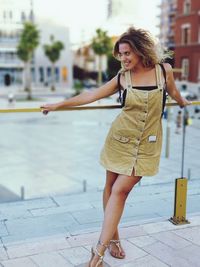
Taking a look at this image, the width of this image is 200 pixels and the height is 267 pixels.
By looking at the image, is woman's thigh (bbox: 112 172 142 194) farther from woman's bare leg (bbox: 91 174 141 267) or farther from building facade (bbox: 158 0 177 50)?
building facade (bbox: 158 0 177 50)

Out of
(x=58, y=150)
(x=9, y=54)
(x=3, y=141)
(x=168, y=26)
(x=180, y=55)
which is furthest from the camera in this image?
(x=168, y=26)

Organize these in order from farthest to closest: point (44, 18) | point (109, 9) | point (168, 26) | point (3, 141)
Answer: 1. point (109, 9)
2. point (168, 26)
3. point (44, 18)
4. point (3, 141)

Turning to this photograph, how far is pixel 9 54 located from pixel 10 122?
35.5 m

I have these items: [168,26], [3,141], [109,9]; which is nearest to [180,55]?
[3,141]

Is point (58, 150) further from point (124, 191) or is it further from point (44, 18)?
point (44, 18)

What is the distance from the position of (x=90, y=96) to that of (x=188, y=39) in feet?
114

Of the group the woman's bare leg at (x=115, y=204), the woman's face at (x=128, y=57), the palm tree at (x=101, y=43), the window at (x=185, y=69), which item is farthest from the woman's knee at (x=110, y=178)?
the palm tree at (x=101, y=43)

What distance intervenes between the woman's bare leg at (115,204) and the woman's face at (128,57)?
30.7 inches

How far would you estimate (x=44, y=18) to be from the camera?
57.5 metres

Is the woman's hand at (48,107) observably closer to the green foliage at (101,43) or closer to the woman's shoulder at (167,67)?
the woman's shoulder at (167,67)

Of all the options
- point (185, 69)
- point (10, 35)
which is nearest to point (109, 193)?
point (185, 69)

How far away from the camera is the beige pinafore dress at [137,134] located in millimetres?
2697

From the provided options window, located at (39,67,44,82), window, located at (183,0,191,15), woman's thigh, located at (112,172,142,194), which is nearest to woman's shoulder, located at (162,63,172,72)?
woman's thigh, located at (112,172,142,194)

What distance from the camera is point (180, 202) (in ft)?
12.3
